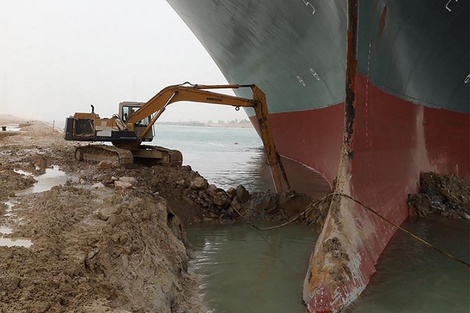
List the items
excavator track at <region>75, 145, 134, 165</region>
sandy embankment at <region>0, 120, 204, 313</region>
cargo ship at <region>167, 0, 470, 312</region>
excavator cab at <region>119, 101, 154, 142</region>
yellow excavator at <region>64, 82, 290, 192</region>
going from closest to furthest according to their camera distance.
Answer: sandy embankment at <region>0, 120, 204, 313</region> → cargo ship at <region>167, 0, 470, 312</region> → yellow excavator at <region>64, 82, 290, 192</region> → excavator track at <region>75, 145, 134, 165</region> → excavator cab at <region>119, 101, 154, 142</region>

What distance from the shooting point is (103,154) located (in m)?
8.80

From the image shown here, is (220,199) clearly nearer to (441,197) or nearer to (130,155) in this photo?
(130,155)

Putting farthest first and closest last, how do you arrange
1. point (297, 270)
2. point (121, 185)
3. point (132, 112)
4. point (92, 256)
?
point (132, 112), point (121, 185), point (297, 270), point (92, 256)

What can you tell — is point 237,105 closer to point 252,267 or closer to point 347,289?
point 252,267

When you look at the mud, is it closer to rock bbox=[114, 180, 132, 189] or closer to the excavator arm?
rock bbox=[114, 180, 132, 189]

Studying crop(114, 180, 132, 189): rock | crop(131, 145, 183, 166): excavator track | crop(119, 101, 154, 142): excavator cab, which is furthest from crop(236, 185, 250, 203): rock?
crop(119, 101, 154, 142): excavator cab

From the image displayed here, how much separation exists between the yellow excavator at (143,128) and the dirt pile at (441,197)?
263cm

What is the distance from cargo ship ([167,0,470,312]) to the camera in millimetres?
4566

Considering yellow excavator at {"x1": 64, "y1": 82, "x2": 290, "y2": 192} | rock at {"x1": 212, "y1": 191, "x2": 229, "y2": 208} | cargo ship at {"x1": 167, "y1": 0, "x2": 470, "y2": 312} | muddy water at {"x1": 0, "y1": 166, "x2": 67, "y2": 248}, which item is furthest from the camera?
yellow excavator at {"x1": 64, "y1": 82, "x2": 290, "y2": 192}

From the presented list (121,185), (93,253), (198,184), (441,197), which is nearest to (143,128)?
(198,184)

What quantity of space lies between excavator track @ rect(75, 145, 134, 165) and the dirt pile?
5.94 m

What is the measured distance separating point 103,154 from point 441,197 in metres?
7.53

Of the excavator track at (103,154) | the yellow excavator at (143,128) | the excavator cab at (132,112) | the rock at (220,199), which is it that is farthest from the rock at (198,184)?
the excavator cab at (132,112)

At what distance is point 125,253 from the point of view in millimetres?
3229
